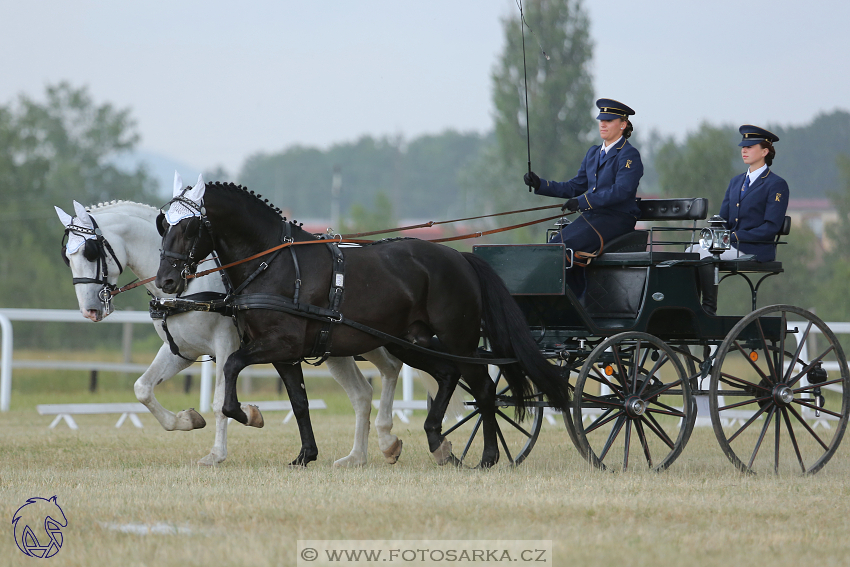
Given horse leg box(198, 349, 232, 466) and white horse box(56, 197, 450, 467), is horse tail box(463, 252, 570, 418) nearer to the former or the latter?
white horse box(56, 197, 450, 467)

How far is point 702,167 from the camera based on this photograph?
21047mm

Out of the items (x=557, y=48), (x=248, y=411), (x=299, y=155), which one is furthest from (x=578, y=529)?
(x=299, y=155)

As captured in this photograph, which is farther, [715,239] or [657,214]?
[657,214]

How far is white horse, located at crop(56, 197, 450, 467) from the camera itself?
6.41m

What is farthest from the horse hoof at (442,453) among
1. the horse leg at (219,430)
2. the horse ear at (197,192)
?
the horse ear at (197,192)

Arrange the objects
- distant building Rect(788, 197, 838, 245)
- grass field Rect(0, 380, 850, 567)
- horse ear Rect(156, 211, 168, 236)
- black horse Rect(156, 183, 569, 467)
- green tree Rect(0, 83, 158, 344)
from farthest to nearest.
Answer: green tree Rect(0, 83, 158, 344) < distant building Rect(788, 197, 838, 245) < horse ear Rect(156, 211, 168, 236) < black horse Rect(156, 183, 569, 467) < grass field Rect(0, 380, 850, 567)

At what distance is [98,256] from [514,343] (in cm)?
280

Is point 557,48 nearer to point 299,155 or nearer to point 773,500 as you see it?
point 773,500

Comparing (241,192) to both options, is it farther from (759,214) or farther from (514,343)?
(759,214)

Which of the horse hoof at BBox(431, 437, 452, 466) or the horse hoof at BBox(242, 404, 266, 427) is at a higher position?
the horse hoof at BBox(242, 404, 266, 427)

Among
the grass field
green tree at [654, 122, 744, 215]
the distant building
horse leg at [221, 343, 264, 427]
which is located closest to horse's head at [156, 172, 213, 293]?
horse leg at [221, 343, 264, 427]

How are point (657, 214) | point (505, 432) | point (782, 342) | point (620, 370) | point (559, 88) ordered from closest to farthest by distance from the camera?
point (620, 370) → point (782, 342) → point (657, 214) → point (505, 432) → point (559, 88)

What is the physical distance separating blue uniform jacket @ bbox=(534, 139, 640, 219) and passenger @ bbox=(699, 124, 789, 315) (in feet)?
2.23

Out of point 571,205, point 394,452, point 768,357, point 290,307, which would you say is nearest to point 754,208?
point 768,357
